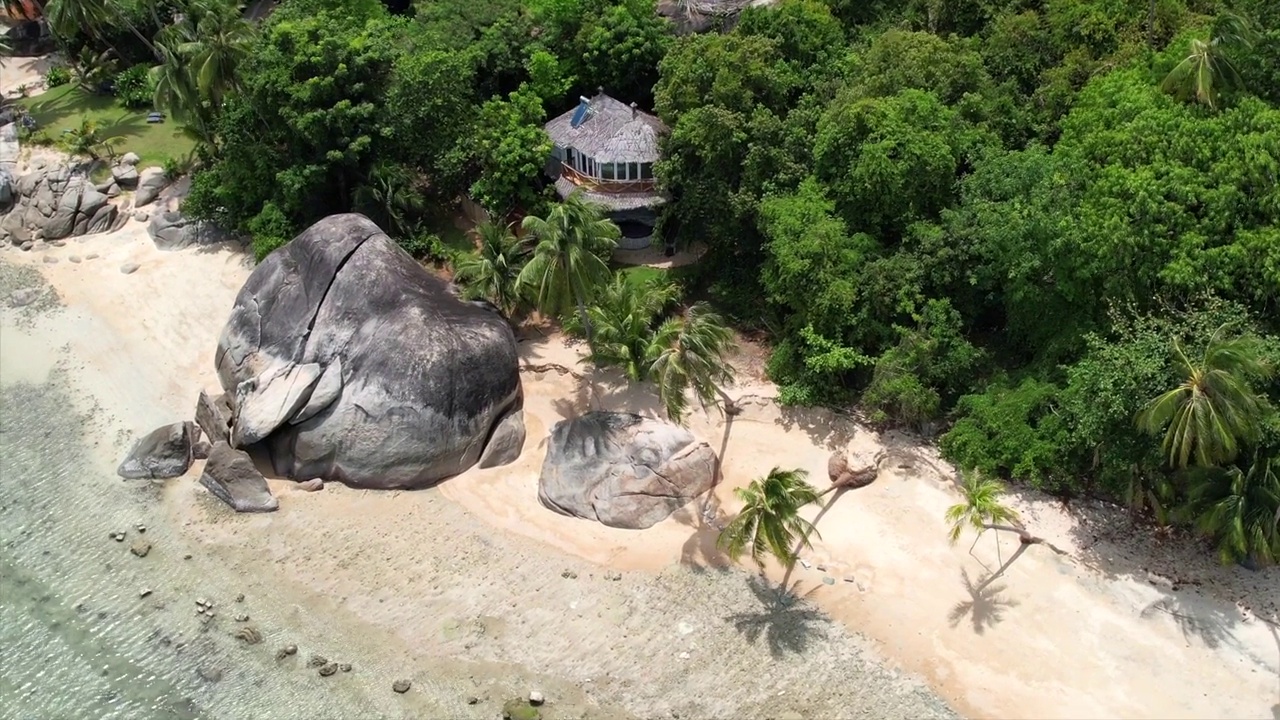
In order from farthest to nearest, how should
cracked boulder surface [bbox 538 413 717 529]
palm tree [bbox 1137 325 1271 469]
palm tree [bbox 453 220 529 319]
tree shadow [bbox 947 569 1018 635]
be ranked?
palm tree [bbox 453 220 529 319], cracked boulder surface [bbox 538 413 717 529], tree shadow [bbox 947 569 1018 635], palm tree [bbox 1137 325 1271 469]

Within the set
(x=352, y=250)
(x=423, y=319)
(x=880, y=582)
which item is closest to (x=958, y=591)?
(x=880, y=582)

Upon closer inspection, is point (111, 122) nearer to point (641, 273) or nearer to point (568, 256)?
point (641, 273)

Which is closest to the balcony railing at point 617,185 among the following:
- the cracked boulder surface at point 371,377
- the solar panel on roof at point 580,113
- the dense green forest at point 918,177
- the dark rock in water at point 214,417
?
the dense green forest at point 918,177

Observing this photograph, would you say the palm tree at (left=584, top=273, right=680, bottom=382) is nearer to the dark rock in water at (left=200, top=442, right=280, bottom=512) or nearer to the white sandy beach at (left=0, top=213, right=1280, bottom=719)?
the white sandy beach at (left=0, top=213, right=1280, bottom=719)

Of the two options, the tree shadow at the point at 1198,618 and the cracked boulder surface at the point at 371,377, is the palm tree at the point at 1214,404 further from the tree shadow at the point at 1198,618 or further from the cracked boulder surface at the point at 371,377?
the cracked boulder surface at the point at 371,377

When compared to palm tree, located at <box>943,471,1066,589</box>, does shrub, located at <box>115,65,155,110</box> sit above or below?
above

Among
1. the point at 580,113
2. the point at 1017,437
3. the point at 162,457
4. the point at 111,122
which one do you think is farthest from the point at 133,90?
the point at 1017,437

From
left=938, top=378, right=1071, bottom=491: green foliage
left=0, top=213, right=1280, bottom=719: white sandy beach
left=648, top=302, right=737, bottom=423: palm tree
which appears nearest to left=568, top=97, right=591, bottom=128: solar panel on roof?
left=0, top=213, right=1280, bottom=719: white sandy beach
